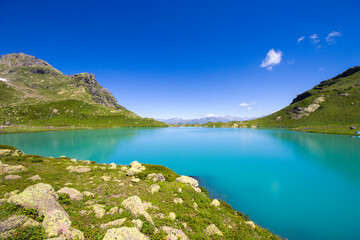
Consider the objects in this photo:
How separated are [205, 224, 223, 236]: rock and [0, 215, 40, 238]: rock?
38.8ft

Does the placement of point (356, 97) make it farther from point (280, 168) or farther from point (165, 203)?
point (165, 203)

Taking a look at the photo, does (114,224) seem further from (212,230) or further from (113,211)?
(212,230)

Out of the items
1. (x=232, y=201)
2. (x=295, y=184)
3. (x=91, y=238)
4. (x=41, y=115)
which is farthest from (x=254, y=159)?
(x=41, y=115)

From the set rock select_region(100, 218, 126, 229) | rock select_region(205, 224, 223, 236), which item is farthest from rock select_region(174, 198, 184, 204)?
rock select_region(100, 218, 126, 229)

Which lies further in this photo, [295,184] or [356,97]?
[356,97]

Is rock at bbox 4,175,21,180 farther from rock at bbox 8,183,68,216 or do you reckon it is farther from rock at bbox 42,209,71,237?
rock at bbox 42,209,71,237

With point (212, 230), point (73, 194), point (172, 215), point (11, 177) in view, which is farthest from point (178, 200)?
point (11, 177)

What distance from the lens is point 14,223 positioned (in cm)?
713

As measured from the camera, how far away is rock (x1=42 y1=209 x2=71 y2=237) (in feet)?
24.0

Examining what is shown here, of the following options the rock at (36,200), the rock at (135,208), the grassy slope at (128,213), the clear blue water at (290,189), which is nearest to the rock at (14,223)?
the grassy slope at (128,213)

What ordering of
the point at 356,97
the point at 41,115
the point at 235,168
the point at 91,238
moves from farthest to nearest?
the point at 41,115, the point at 356,97, the point at 235,168, the point at 91,238

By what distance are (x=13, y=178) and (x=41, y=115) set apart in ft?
801

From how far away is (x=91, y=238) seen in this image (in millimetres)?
7836

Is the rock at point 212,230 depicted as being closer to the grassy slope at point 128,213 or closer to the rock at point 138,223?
the grassy slope at point 128,213
